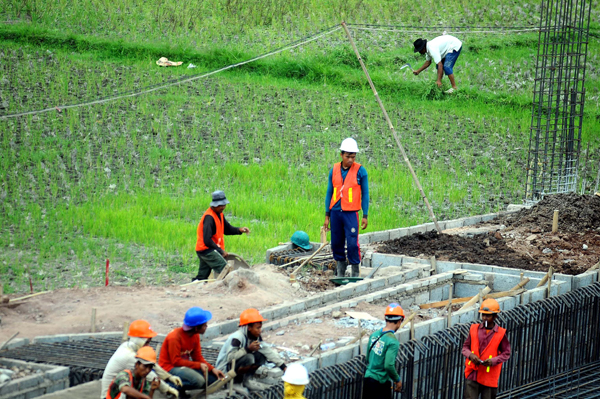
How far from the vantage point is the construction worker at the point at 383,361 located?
6004 mm

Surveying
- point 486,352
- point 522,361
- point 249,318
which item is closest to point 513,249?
point 522,361

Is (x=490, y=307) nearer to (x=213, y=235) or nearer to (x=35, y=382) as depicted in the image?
(x=35, y=382)

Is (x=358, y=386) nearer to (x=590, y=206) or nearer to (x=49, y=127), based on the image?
(x=590, y=206)

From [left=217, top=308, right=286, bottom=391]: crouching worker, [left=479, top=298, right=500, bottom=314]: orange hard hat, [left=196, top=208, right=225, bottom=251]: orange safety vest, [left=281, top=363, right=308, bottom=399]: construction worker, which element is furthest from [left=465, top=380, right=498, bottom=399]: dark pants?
[left=196, top=208, right=225, bottom=251]: orange safety vest

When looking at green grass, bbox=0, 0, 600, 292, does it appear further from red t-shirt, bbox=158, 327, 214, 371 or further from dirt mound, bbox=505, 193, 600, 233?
red t-shirt, bbox=158, 327, 214, 371

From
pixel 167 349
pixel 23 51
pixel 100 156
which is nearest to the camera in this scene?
pixel 167 349

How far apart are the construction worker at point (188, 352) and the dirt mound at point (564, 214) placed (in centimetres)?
816

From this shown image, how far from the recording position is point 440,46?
14.7 metres

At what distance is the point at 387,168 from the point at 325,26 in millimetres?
9302

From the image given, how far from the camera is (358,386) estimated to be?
6.52m

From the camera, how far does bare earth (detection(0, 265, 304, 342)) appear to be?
7730mm

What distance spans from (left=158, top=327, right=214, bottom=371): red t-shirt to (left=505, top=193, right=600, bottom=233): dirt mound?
8.20 metres

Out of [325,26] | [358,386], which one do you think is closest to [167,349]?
[358,386]

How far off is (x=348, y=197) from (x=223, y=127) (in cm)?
957
